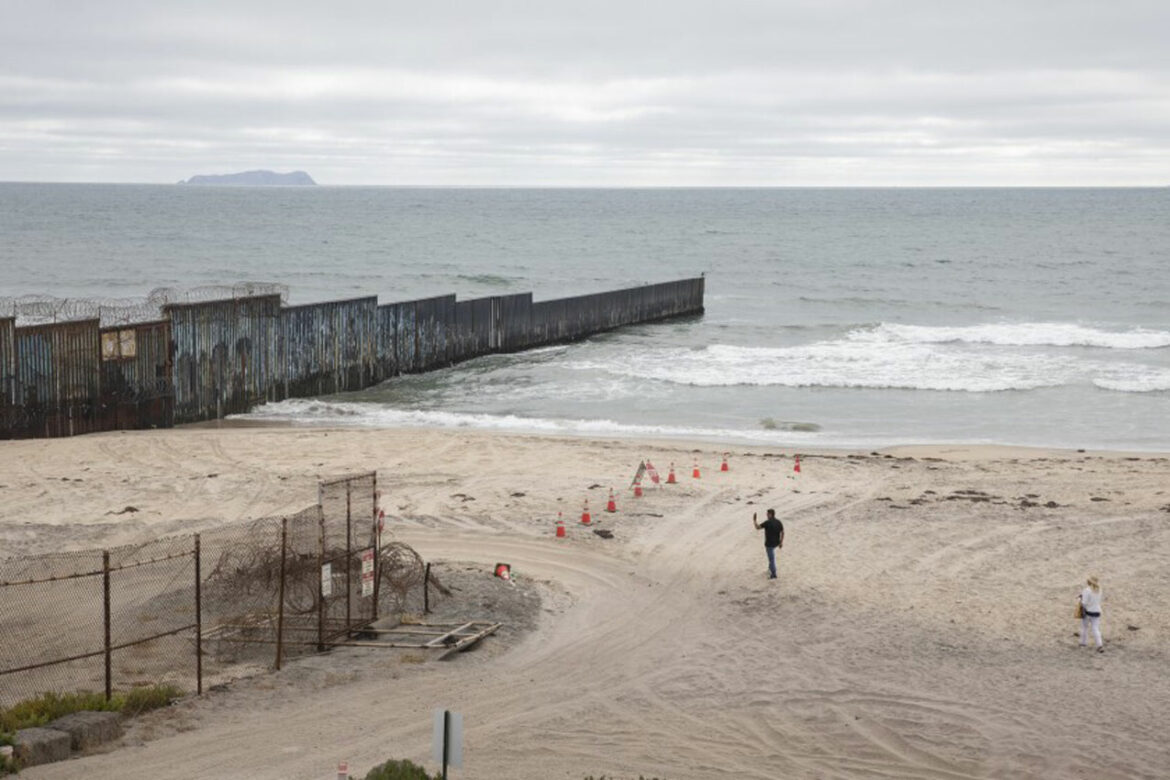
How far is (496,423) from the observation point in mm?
35438

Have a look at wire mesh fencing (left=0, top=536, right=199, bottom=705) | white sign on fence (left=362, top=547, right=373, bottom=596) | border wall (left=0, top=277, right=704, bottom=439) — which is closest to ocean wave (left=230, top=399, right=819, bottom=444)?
border wall (left=0, top=277, right=704, bottom=439)

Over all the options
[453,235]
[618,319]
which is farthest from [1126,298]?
[453,235]

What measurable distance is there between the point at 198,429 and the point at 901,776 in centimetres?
2329

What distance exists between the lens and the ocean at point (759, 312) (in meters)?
36.8

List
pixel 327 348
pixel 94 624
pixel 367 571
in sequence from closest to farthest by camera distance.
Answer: pixel 94 624, pixel 367 571, pixel 327 348

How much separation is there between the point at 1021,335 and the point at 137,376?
38105 mm

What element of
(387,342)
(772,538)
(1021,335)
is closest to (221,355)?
(387,342)

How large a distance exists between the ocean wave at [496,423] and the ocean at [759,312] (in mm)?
108

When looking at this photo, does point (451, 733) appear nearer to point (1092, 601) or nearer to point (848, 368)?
point (1092, 601)

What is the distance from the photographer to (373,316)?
40562 millimetres

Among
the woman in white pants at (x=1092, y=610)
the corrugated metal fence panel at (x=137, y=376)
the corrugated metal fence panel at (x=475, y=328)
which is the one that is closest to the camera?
the woman in white pants at (x=1092, y=610)

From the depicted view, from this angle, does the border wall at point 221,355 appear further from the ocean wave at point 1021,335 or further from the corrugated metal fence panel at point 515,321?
the ocean wave at point 1021,335

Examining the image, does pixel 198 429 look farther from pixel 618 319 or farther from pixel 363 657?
pixel 618 319

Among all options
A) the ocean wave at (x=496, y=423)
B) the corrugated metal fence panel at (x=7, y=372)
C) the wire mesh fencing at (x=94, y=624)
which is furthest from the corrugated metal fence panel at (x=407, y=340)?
the wire mesh fencing at (x=94, y=624)
